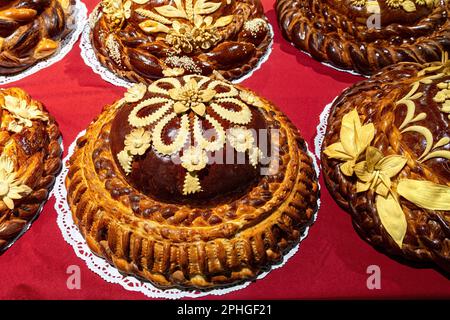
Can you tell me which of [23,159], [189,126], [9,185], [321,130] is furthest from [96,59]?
[321,130]

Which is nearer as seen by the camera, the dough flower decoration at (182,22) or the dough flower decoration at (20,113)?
the dough flower decoration at (20,113)

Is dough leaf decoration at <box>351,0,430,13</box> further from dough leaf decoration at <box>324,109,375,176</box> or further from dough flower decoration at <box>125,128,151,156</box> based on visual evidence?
dough flower decoration at <box>125,128,151,156</box>

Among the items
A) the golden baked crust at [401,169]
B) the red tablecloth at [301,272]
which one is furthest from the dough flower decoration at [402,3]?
Answer: the red tablecloth at [301,272]

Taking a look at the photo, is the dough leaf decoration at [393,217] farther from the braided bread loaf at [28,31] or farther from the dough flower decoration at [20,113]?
the braided bread loaf at [28,31]

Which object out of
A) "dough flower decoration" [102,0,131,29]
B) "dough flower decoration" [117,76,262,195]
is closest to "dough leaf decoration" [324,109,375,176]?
"dough flower decoration" [117,76,262,195]
